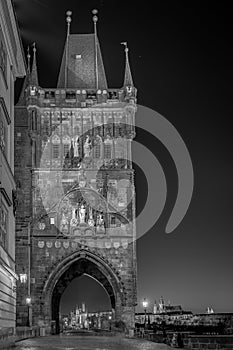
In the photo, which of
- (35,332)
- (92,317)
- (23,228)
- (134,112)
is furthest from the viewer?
(92,317)

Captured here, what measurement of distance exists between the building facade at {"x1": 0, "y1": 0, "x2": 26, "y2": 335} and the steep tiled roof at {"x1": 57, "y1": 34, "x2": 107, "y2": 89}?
23847mm

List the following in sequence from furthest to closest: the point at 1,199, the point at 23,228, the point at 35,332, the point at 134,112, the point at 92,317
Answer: the point at 92,317 → the point at 134,112 → the point at 23,228 → the point at 35,332 → the point at 1,199

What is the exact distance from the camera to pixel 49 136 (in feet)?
154

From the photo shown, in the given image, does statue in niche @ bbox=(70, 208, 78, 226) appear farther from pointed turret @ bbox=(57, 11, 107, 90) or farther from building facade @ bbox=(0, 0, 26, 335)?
building facade @ bbox=(0, 0, 26, 335)

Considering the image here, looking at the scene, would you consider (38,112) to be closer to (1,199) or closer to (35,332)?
(35,332)

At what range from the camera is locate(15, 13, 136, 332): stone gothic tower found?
1742 inches

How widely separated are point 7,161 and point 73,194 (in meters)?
23.0

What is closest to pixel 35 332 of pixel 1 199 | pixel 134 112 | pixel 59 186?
pixel 59 186

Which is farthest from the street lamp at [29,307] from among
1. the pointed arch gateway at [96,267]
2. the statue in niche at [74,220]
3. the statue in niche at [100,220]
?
the statue in niche at [100,220]

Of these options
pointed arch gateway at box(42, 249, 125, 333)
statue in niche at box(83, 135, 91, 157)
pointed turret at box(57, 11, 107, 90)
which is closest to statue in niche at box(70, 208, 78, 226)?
pointed arch gateway at box(42, 249, 125, 333)

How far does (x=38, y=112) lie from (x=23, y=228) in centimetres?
833

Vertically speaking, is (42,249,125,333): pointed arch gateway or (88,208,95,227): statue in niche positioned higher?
(88,208,95,227): statue in niche

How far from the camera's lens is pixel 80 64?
168ft

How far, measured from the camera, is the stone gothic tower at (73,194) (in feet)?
145
